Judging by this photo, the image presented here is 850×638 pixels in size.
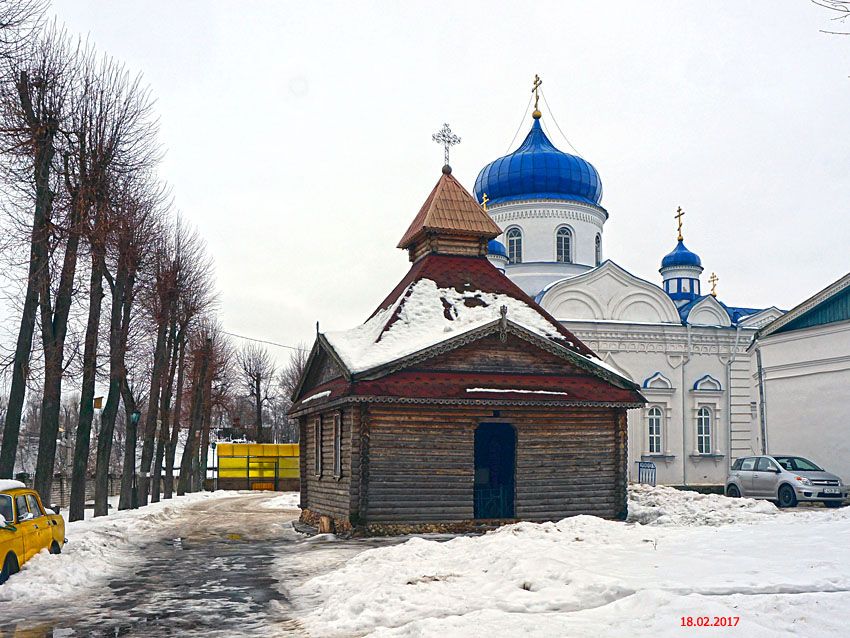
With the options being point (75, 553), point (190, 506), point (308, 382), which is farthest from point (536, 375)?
point (190, 506)

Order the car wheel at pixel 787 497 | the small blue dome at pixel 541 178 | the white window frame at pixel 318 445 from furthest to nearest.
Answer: the small blue dome at pixel 541 178 < the car wheel at pixel 787 497 < the white window frame at pixel 318 445

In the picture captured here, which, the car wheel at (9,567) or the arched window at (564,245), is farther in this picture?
the arched window at (564,245)

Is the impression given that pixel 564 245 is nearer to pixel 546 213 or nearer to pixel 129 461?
pixel 546 213

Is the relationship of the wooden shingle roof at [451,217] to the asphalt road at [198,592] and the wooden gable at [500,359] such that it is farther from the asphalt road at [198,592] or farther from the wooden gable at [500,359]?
the asphalt road at [198,592]

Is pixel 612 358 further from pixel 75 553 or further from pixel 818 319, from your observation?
pixel 75 553

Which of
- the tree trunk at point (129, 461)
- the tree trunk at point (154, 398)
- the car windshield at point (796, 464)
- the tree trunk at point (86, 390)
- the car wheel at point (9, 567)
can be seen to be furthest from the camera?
the tree trunk at point (154, 398)

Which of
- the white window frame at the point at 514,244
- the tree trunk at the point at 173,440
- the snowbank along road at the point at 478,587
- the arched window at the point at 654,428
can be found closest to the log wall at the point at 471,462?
the snowbank along road at the point at 478,587

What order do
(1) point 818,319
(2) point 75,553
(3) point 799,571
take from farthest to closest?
(1) point 818,319 → (2) point 75,553 → (3) point 799,571

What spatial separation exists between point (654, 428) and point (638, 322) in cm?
509

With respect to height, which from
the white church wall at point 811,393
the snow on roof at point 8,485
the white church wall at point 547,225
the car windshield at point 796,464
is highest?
the white church wall at point 547,225

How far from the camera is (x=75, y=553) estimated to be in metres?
14.7

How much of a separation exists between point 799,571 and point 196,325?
32.1 meters

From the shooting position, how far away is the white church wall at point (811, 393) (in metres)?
26.3

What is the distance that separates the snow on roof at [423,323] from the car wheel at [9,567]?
8140 millimetres
